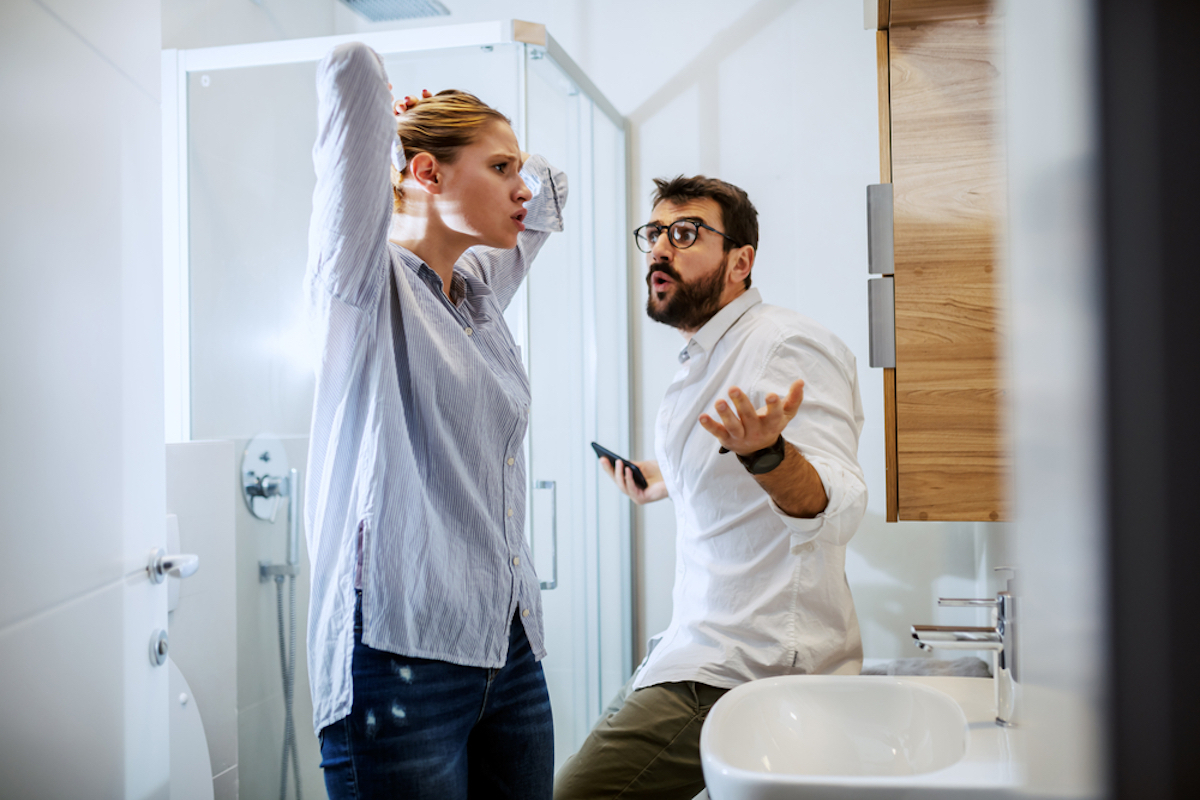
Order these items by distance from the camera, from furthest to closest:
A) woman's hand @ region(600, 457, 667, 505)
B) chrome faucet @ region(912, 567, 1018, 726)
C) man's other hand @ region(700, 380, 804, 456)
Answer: woman's hand @ region(600, 457, 667, 505), man's other hand @ region(700, 380, 804, 456), chrome faucet @ region(912, 567, 1018, 726)

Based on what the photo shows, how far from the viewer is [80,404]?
2.28 ft

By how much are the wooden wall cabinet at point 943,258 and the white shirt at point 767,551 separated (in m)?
0.11

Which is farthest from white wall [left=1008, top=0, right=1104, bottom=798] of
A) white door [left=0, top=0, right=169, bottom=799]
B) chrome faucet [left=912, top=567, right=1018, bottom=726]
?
chrome faucet [left=912, top=567, right=1018, bottom=726]

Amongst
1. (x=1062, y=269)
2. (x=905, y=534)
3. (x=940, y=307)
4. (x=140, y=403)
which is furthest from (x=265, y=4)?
Result: (x=1062, y=269)

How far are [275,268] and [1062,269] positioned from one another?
1.64 m

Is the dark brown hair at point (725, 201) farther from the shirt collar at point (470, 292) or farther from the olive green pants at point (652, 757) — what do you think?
the olive green pants at point (652, 757)

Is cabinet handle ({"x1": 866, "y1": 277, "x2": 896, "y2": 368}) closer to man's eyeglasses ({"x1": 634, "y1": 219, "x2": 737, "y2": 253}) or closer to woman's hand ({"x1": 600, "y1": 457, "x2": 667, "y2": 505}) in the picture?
man's eyeglasses ({"x1": 634, "y1": 219, "x2": 737, "y2": 253})

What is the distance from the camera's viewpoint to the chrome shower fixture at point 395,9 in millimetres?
2201

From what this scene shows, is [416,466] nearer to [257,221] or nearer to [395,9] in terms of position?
[257,221]

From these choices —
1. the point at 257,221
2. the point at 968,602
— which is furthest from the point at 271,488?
the point at 968,602

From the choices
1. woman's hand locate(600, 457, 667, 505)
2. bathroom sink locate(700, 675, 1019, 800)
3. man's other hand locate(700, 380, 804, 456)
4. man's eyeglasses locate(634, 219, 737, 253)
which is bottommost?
bathroom sink locate(700, 675, 1019, 800)

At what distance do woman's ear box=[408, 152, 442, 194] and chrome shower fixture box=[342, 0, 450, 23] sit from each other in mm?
1542

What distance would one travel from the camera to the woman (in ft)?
2.48

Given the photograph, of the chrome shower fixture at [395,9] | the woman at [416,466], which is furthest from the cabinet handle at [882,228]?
the chrome shower fixture at [395,9]
